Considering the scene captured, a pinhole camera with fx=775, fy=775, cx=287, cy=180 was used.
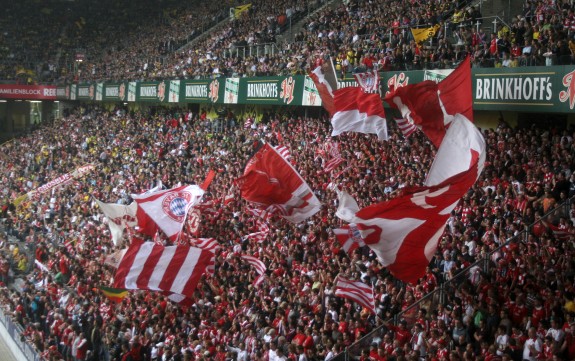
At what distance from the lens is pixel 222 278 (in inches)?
669

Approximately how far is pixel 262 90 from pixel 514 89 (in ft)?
40.9

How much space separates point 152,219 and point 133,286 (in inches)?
145

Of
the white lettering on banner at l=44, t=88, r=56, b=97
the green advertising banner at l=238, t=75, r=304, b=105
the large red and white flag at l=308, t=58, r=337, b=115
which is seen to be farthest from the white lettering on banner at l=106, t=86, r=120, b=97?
the large red and white flag at l=308, t=58, r=337, b=115

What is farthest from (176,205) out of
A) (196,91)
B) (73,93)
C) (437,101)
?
(73,93)

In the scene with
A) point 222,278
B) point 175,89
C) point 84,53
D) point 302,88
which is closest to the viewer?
point 222,278

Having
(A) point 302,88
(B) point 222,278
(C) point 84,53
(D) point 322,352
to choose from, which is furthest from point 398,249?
(C) point 84,53

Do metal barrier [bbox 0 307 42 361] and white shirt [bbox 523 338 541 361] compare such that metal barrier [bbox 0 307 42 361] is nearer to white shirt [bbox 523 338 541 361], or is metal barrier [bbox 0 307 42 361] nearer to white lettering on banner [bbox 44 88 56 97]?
white shirt [bbox 523 338 541 361]

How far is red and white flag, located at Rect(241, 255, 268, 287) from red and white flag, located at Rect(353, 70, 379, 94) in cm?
605

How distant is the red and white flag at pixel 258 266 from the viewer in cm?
1581

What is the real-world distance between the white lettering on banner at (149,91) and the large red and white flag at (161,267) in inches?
898

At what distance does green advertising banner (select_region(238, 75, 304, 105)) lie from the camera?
Result: 81.5ft

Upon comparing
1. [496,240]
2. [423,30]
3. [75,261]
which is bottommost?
[75,261]

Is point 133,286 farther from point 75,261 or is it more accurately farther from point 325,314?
point 75,261

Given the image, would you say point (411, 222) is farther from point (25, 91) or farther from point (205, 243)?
point (25, 91)
